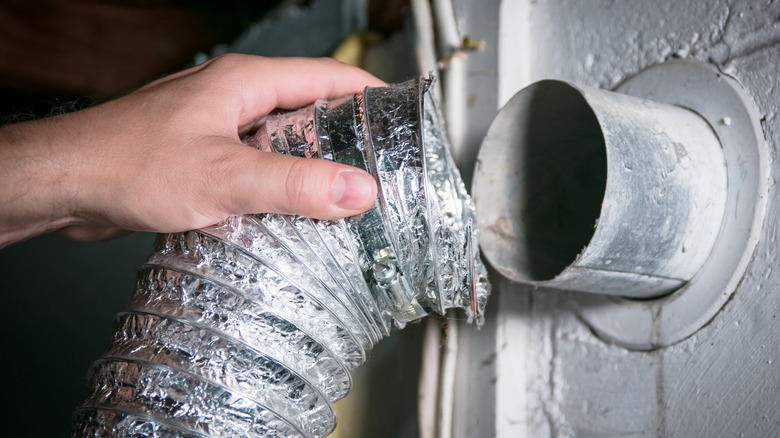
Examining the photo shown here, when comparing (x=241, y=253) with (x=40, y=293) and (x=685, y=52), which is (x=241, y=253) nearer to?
(x=685, y=52)

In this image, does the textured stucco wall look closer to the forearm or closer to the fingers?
the fingers

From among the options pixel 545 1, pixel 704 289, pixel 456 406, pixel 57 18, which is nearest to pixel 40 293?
pixel 57 18

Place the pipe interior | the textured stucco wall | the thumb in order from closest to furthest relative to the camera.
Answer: the thumb
the textured stucco wall
the pipe interior

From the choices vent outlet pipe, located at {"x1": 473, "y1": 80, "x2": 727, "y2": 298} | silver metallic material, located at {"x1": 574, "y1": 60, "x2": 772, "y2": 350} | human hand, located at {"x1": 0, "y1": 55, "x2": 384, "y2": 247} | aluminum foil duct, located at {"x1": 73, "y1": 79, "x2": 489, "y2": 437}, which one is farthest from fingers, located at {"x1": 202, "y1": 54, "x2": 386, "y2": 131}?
silver metallic material, located at {"x1": 574, "y1": 60, "x2": 772, "y2": 350}

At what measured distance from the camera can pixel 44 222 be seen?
619 mm

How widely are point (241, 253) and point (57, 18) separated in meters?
1.45

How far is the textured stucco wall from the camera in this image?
22.4 inches

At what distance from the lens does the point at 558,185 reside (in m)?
0.75

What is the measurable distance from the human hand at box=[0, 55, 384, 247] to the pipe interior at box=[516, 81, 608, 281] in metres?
0.32

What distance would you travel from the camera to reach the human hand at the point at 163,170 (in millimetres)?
479

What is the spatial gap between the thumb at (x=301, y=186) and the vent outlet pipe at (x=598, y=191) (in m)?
0.24

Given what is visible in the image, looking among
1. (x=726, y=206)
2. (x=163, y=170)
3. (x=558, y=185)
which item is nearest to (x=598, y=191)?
(x=558, y=185)

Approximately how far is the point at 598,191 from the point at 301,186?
48cm

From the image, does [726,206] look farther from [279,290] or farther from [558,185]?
[279,290]
